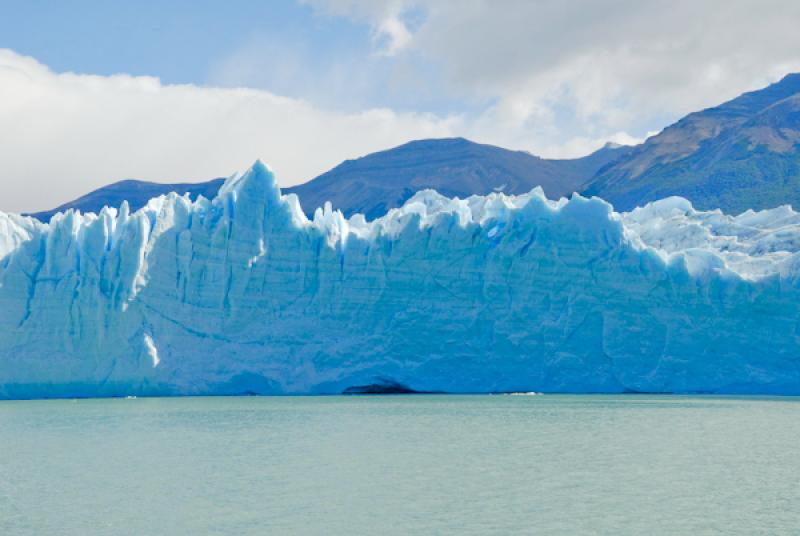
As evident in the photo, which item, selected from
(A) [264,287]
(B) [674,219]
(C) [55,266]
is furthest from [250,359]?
(B) [674,219]

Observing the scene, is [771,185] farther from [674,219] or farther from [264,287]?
[264,287]

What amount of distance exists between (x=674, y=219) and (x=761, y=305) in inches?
268

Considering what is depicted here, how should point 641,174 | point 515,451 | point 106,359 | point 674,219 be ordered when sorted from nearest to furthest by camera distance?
1. point 515,451
2. point 106,359
3. point 674,219
4. point 641,174

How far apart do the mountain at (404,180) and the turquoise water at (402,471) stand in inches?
1945

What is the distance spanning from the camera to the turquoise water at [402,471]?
32.8ft

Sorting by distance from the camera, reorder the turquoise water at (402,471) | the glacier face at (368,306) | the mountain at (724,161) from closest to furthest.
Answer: the turquoise water at (402,471), the glacier face at (368,306), the mountain at (724,161)

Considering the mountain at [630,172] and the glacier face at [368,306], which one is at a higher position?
the mountain at [630,172]

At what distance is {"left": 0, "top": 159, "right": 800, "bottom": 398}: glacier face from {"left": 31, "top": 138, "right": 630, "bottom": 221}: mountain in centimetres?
4126

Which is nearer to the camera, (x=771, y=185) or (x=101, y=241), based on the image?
(x=101, y=241)

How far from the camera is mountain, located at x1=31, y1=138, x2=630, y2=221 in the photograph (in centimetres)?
7019

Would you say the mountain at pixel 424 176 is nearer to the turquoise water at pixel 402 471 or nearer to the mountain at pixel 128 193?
the mountain at pixel 128 193

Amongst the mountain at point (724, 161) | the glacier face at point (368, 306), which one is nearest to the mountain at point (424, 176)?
the mountain at point (724, 161)

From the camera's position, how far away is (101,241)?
26.3 metres

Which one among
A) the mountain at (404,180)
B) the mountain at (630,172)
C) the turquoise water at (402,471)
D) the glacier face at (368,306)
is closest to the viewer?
the turquoise water at (402,471)
